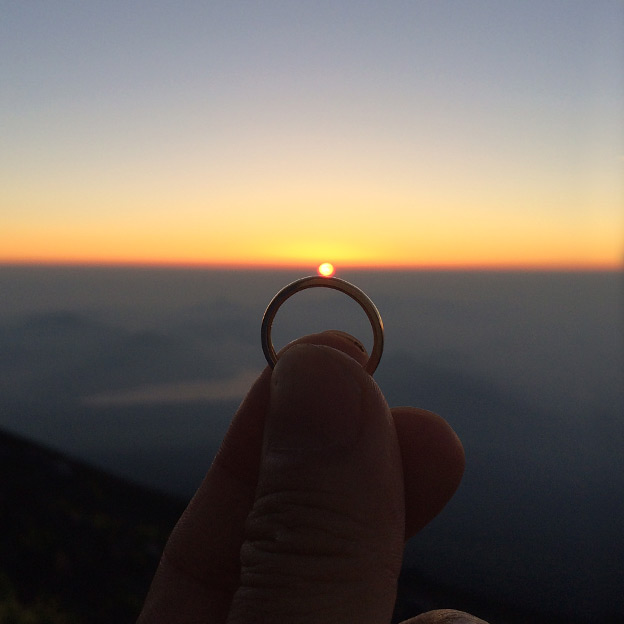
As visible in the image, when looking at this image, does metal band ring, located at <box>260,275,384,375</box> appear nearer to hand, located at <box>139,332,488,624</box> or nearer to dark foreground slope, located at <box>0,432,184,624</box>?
hand, located at <box>139,332,488,624</box>

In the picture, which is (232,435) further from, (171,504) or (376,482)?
(171,504)

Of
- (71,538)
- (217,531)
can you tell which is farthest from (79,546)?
(217,531)

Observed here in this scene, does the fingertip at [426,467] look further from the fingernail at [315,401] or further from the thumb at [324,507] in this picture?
the fingernail at [315,401]

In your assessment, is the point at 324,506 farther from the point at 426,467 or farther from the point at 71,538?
the point at 71,538

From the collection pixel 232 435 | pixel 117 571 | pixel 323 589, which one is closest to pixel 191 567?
pixel 232 435

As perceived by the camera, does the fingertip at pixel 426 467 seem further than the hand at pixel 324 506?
Yes

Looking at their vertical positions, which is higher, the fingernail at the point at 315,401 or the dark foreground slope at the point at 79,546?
the fingernail at the point at 315,401

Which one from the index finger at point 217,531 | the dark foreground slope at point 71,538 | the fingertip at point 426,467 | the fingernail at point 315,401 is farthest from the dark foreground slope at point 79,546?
the fingernail at point 315,401
